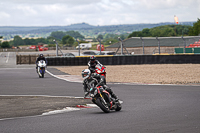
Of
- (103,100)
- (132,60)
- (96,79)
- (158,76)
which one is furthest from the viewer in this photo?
(132,60)

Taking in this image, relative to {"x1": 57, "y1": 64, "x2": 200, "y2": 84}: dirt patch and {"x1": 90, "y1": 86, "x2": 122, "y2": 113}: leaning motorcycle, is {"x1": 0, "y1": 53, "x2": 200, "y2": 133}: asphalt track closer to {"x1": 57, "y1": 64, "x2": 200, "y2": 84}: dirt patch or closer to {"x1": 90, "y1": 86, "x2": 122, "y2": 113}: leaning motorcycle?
{"x1": 90, "y1": 86, "x2": 122, "y2": 113}: leaning motorcycle

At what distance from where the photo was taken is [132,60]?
3588cm

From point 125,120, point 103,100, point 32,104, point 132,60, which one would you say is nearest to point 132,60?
point 132,60

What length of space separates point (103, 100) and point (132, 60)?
26.6 meters

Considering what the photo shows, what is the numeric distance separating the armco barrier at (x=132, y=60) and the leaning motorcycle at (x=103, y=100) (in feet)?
82.6

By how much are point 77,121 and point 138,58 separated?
91.4 feet

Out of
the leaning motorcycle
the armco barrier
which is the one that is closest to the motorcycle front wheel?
the leaning motorcycle

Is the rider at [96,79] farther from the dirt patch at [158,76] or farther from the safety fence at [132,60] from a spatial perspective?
the safety fence at [132,60]

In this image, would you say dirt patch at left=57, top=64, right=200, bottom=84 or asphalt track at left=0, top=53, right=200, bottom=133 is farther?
dirt patch at left=57, top=64, right=200, bottom=84

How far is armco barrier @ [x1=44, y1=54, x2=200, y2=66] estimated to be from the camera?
1337 inches

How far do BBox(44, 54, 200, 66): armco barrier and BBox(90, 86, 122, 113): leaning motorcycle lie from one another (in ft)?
82.6

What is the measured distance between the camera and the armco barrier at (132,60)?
1337 inches

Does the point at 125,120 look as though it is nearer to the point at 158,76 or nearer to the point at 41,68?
the point at 158,76

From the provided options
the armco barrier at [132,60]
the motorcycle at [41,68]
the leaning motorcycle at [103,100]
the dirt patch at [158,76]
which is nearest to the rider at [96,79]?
the leaning motorcycle at [103,100]
